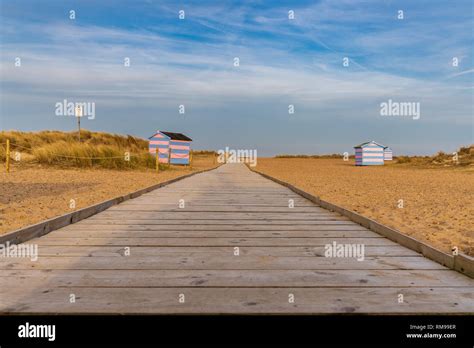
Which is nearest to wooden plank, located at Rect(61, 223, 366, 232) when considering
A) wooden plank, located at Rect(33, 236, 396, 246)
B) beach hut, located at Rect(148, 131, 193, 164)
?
wooden plank, located at Rect(33, 236, 396, 246)

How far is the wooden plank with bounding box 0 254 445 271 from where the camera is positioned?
341cm

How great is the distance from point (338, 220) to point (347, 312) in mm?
3799

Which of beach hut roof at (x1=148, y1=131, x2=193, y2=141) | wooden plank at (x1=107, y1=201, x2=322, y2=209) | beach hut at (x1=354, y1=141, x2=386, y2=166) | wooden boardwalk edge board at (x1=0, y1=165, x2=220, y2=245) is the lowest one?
wooden plank at (x1=107, y1=201, x2=322, y2=209)

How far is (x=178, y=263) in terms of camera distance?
3514 mm

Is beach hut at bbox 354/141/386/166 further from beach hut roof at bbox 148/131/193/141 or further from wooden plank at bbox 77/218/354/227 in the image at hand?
wooden plank at bbox 77/218/354/227

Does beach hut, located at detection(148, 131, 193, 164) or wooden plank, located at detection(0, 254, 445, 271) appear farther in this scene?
beach hut, located at detection(148, 131, 193, 164)

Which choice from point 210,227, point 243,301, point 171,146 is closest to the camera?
point 243,301

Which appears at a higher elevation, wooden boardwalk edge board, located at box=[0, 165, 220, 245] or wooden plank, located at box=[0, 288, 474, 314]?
wooden boardwalk edge board, located at box=[0, 165, 220, 245]

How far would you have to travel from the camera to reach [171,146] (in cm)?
2866

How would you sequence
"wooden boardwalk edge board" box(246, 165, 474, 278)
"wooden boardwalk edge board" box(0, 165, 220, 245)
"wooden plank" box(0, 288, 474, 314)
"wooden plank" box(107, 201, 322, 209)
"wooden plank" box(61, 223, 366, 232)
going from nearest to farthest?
"wooden plank" box(0, 288, 474, 314) < "wooden boardwalk edge board" box(246, 165, 474, 278) < "wooden boardwalk edge board" box(0, 165, 220, 245) < "wooden plank" box(61, 223, 366, 232) < "wooden plank" box(107, 201, 322, 209)

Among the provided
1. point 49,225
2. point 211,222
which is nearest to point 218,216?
point 211,222

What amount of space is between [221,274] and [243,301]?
614mm

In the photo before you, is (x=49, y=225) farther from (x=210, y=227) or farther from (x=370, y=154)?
(x=370, y=154)
